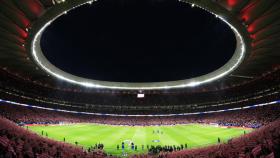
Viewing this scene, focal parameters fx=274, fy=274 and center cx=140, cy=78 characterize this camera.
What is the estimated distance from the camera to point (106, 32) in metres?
43.8

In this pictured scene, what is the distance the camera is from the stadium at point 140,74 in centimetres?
2248

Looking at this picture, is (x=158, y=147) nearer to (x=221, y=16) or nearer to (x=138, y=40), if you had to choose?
(x=221, y=16)

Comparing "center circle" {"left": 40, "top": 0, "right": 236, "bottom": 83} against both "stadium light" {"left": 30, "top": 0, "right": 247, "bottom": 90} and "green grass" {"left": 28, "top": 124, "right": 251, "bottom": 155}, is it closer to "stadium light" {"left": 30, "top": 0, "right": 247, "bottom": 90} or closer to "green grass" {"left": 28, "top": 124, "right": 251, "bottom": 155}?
Result: "stadium light" {"left": 30, "top": 0, "right": 247, "bottom": 90}

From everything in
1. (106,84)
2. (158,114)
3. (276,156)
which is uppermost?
(106,84)

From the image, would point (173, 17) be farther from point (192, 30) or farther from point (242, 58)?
point (242, 58)

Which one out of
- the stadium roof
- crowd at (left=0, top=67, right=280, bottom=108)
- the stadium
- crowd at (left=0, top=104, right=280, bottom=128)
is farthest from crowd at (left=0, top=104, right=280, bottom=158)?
the stadium roof

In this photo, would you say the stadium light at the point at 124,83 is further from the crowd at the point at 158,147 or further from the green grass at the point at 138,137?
the green grass at the point at 138,137

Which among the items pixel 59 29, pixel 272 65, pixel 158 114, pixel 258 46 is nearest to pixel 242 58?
pixel 258 46

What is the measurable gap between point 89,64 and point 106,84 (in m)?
15.7

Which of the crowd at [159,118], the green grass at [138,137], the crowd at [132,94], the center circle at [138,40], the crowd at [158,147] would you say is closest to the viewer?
the crowd at [158,147]

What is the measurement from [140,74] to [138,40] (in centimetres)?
2042

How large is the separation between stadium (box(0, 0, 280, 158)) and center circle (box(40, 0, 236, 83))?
0.69 feet

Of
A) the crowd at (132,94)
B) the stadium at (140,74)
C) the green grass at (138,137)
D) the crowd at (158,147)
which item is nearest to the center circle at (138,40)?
the stadium at (140,74)

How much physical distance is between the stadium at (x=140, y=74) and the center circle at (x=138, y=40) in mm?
211
